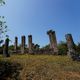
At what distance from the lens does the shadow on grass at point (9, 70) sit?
781 inches

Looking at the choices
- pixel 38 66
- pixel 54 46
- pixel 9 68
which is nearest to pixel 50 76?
pixel 38 66

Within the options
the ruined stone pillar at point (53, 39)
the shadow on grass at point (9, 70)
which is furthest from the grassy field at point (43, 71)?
the ruined stone pillar at point (53, 39)

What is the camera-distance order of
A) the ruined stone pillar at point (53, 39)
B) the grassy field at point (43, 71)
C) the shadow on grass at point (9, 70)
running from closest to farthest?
the grassy field at point (43, 71) < the shadow on grass at point (9, 70) < the ruined stone pillar at point (53, 39)

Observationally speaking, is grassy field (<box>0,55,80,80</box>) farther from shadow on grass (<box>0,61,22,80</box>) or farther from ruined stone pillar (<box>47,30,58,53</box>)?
ruined stone pillar (<box>47,30,58,53</box>)

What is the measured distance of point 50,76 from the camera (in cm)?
1891

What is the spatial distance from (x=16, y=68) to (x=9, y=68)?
766mm

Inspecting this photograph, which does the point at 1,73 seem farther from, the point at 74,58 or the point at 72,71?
the point at 74,58

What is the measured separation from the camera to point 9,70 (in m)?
21.7

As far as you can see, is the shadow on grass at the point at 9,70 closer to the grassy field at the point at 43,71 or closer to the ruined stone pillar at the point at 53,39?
the grassy field at the point at 43,71

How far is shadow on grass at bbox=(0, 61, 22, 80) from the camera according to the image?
1985 centimetres

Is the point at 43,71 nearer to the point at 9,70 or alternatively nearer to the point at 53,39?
the point at 9,70

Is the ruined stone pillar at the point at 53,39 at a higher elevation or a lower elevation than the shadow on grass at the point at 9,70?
higher

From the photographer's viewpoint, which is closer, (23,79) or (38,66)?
(23,79)

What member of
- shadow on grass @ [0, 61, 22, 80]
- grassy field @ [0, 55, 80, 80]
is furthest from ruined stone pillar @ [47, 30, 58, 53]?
shadow on grass @ [0, 61, 22, 80]
